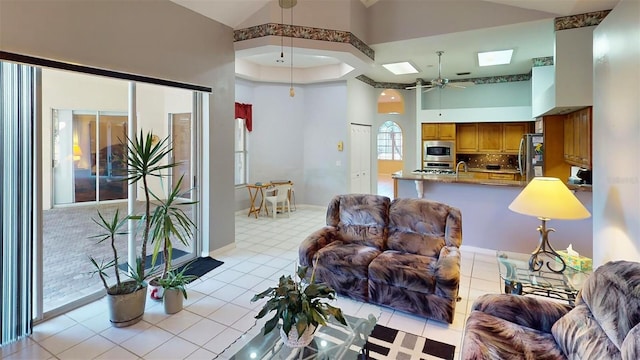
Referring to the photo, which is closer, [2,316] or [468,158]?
[2,316]

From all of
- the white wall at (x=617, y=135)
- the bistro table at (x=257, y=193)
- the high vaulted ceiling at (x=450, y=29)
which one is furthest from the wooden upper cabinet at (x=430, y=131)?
the white wall at (x=617, y=135)

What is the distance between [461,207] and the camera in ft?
15.8

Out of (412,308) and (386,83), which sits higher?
(386,83)

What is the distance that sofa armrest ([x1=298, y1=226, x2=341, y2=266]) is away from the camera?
3.38 meters

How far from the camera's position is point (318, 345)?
1.99 meters

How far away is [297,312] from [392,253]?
1724mm

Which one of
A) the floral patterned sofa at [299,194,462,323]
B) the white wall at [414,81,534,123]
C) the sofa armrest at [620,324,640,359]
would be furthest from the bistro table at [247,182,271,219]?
the sofa armrest at [620,324,640,359]

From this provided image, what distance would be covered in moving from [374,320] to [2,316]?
9.26 ft

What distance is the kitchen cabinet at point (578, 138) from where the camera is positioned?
3.90 metres

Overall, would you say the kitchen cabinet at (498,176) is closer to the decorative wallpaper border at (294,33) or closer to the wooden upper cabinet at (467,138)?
the wooden upper cabinet at (467,138)

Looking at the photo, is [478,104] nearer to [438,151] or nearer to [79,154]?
[438,151]

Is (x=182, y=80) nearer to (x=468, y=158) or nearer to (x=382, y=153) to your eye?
(x=468, y=158)

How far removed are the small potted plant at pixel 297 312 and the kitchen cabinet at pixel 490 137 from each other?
7.44 meters

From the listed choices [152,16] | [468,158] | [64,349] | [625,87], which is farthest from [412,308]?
[468,158]
